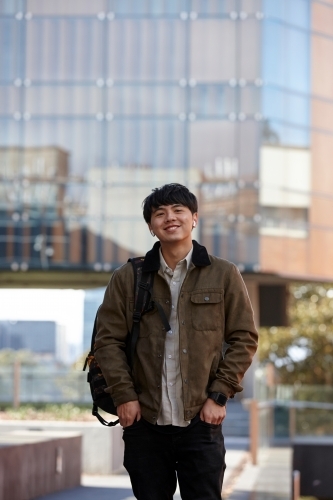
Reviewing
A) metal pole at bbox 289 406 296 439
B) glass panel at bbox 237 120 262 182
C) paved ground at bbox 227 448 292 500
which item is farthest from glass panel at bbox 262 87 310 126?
paved ground at bbox 227 448 292 500

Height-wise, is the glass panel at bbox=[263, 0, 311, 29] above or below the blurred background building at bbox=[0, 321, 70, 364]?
above

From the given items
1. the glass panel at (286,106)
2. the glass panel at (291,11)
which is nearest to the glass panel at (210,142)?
the glass panel at (286,106)

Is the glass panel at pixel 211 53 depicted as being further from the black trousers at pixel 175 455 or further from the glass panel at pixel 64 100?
the black trousers at pixel 175 455

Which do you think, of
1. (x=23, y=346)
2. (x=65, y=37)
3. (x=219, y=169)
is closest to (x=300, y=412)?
(x=219, y=169)

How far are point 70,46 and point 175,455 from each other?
36.9 metres

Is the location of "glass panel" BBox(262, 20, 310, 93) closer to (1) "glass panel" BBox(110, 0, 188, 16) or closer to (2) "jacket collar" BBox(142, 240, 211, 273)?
(1) "glass panel" BBox(110, 0, 188, 16)

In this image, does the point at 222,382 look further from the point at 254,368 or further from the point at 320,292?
the point at 320,292

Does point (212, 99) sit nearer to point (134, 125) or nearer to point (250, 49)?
point (250, 49)

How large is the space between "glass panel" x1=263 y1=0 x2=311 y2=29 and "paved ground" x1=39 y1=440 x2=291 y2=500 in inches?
699

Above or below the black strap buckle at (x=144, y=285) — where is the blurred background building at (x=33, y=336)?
below

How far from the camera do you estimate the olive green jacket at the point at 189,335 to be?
513 cm

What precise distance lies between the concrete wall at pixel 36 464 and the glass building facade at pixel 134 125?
26772mm

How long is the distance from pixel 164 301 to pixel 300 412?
2688 centimetres

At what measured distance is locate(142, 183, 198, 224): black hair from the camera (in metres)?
5.30
